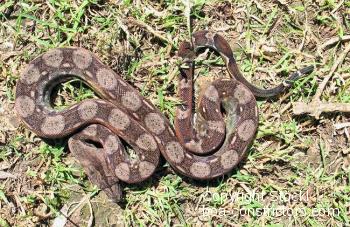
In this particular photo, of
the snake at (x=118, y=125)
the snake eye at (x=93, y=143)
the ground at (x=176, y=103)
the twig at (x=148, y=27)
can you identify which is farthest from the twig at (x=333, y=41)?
the snake eye at (x=93, y=143)

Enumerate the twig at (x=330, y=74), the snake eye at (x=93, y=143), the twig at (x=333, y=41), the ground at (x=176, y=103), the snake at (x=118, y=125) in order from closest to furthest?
the snake at (x=118, y=125), the snake eye at (x=93, y=143), the ground at (x=176, y=103), the twig at (x=330, y=74), the twig at (x=333, y=41)

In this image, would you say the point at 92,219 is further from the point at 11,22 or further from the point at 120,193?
the point at 11,22

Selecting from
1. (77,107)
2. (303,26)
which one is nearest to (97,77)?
(77,107)

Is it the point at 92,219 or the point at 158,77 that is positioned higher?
the point at 158,77

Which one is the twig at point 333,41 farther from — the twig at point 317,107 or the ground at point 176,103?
the twig at point 317,107

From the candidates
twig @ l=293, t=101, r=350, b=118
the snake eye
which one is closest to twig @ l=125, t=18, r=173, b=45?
the snake eye

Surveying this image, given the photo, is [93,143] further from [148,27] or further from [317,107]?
[317,107]

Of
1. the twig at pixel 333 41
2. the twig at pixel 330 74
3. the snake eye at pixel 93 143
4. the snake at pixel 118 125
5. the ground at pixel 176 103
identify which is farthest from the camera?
the twig at pixel 333 41
